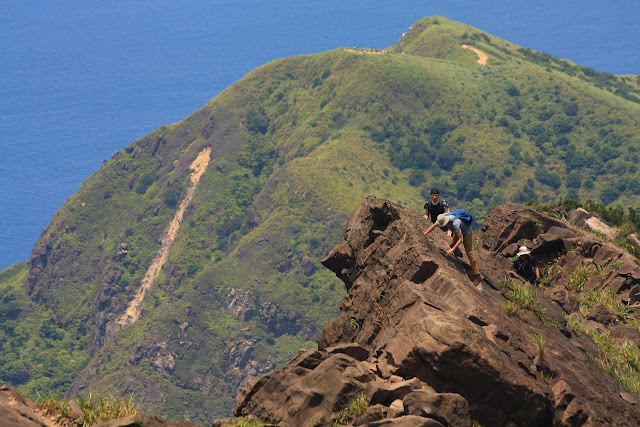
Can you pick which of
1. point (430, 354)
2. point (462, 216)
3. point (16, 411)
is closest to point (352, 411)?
point (430, 354)

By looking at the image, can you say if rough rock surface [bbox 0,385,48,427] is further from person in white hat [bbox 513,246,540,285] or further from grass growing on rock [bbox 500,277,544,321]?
person in white hat [bbox 513,246,540,285]

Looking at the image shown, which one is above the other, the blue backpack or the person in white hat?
the blue backpack

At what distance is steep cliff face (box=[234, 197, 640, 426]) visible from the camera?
872 inches

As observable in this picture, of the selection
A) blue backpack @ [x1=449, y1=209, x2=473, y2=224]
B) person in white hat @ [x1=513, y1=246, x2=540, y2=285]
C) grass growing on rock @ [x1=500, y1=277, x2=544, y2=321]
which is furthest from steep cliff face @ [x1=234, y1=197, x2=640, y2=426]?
person in white hat @ [x1=513, y1=246, x2=540, y2=285]

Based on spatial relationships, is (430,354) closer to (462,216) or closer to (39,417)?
(462,216)

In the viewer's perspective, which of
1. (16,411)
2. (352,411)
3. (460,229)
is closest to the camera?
(16,411)

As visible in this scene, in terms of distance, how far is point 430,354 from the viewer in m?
22.3

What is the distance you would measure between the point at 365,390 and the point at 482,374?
10.1ft

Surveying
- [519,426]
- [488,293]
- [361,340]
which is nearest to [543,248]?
[488,293]

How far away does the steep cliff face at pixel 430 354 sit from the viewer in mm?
→ 22156

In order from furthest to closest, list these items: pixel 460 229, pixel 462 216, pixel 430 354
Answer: pixel 462 216 → pixel 460 229 → pixel 430 354

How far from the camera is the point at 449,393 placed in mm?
21406

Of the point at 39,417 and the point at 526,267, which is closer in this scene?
the point at 39,417

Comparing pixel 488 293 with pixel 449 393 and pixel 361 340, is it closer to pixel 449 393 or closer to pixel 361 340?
pixel 361 340
